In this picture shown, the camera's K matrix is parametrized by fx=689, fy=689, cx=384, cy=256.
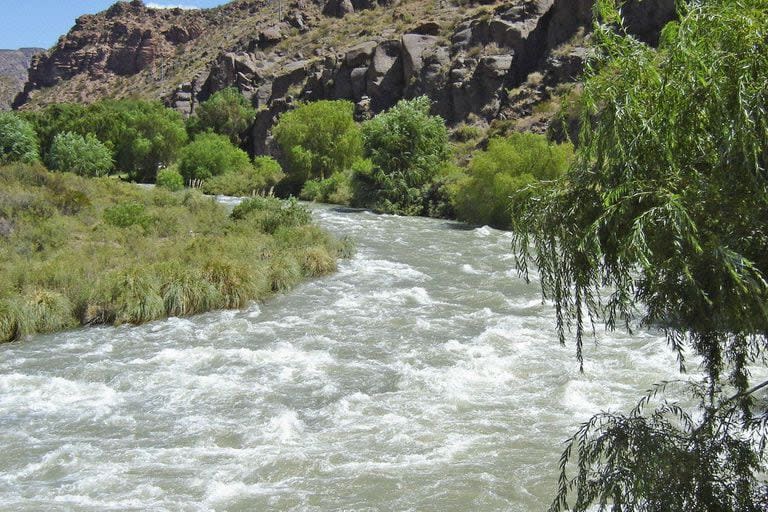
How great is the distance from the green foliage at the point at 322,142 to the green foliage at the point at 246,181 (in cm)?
176

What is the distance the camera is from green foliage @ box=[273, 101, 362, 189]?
5422 centimetres

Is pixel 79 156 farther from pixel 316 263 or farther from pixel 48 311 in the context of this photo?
pixel 48 311

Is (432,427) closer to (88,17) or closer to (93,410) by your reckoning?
(93,410)

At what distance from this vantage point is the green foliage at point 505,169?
3512 centimetres

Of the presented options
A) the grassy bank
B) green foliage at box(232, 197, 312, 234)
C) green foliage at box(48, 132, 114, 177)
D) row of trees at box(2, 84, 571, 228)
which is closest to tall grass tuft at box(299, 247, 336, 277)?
the grassy bank

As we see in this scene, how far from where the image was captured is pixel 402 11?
87.4 meters

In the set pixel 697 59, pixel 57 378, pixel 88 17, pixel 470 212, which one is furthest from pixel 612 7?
pixel 88 17

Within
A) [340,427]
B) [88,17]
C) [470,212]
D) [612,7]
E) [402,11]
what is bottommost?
[340,427]

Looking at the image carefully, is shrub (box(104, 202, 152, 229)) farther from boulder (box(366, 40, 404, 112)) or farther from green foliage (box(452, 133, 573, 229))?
boulder (box(366, 40, 404, 112))

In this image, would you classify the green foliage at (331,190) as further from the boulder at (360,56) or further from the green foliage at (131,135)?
the boulder at (360,56)

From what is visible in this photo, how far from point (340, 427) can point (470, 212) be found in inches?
1080

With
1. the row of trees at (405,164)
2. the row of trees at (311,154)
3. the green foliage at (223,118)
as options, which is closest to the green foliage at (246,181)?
the row of trees at (311,154)

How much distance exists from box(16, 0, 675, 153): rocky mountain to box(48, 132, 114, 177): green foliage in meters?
18.5

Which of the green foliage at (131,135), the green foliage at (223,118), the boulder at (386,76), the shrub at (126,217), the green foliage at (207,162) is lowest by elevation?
the shrub at (126,217)
